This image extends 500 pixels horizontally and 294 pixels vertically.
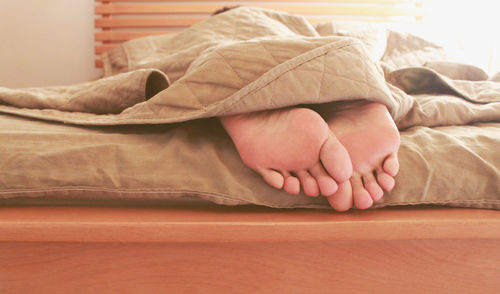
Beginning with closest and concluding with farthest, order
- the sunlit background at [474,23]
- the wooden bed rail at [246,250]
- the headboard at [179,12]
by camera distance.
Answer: the wooden bed rail at [246,250], the headboard at [179,12], the sunlit background at [474,23]

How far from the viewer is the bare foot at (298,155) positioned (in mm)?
481

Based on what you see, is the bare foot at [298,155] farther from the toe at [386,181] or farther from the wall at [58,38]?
the wall at [58,38]

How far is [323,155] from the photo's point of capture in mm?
485

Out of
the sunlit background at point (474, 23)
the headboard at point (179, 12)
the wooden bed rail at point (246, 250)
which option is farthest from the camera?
the sunlit background at point (474, 23)

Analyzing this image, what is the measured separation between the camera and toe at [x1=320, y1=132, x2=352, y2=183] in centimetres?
48

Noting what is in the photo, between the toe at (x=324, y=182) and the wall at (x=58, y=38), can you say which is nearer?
the toe at (x=324, y=182)

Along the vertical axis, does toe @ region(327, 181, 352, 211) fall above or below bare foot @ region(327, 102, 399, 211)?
below

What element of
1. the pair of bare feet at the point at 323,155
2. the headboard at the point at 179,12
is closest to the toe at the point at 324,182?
the pair of bare feet at the point at 323,155

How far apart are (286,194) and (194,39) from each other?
0.91 m

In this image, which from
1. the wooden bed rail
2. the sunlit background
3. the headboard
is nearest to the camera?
the wooden bed rail

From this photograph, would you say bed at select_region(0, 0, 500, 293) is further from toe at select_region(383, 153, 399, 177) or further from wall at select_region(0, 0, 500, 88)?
wall at select_region(0, 0, 500, 88)

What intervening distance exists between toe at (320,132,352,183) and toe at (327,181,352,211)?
0.04 feet

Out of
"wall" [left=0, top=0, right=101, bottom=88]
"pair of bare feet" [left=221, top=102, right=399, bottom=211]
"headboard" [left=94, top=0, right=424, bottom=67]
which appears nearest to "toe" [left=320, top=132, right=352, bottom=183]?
"pair of bare feet" [left=221, top=102, right=399, bottom=211]

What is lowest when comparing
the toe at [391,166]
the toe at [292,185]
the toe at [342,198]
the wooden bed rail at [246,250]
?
the wooden bed rail at [246,250]
